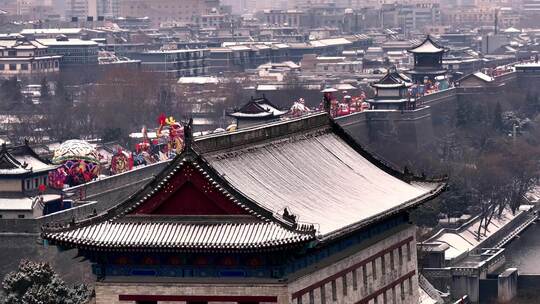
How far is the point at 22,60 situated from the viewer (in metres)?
156

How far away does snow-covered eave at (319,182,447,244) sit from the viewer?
31.8 meters

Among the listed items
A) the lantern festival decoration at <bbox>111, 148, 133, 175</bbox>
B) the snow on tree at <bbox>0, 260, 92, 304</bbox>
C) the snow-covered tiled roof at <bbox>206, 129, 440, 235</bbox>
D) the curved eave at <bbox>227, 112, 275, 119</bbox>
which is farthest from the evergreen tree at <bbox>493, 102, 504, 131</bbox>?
the snow-covered tiled roof at <bbox>206, 129, 440, 235</bbox>

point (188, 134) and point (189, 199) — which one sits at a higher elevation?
point (188, 134)

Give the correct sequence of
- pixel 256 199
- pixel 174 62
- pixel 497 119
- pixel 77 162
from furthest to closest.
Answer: pixel 174 62 → pixel 497 119 → pixel 77 162 → pixel 256 199

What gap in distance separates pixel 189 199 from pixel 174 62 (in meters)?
140

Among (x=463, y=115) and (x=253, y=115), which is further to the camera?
(x=463, y=115)

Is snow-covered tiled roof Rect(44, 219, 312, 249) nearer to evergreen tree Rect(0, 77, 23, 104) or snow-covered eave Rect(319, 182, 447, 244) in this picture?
snow-covered eave Rect(319, 182, 447, 244)

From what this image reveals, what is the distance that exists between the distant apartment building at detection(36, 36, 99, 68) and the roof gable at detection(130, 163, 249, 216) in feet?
431

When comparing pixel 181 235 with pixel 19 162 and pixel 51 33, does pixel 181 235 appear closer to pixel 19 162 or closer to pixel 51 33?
pixel 19 162

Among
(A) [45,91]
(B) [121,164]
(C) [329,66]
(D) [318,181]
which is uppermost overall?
(D) [318,181]

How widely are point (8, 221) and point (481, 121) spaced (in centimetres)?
6488

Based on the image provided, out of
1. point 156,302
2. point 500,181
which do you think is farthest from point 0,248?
point 500,181

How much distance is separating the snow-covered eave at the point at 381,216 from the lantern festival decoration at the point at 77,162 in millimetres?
32808

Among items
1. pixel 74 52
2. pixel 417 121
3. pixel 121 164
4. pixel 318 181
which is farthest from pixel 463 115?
pixel 318 181
